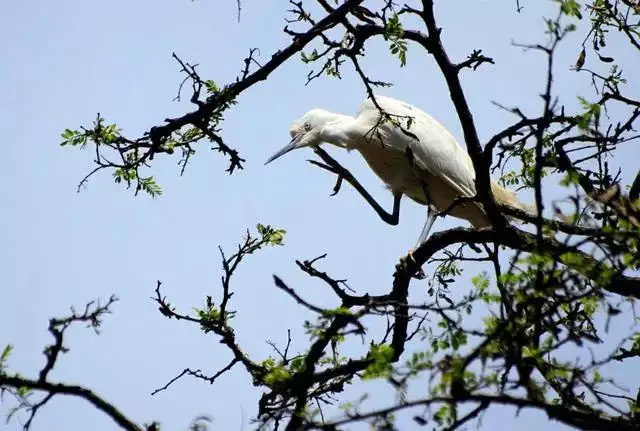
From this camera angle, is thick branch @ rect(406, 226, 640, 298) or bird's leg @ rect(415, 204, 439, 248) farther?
bird's leg @ rect(415, 204, 439, 248)

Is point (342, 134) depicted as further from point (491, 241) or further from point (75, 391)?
point (75, 391)

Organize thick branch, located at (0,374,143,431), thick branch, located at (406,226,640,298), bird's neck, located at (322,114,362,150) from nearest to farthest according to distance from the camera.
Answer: thick branch, located at (0,374,143,431)
thick branch, located at (406,226,640,298)
bird's neck, located at (322,114,362,150)

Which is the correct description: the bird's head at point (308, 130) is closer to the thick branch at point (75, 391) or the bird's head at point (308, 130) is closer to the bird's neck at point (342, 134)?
the bird's neck at point (342, 134)

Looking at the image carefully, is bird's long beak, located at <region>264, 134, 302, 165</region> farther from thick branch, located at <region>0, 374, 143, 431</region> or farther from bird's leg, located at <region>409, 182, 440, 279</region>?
thick branch, located at <region>0, 374, 143, 431</region>

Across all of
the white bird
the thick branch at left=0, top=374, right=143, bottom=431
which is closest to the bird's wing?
the white bird

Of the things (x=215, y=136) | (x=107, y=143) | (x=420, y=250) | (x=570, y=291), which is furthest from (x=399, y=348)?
(x=570, y=291)

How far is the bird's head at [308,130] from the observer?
Result: 6.73 metres

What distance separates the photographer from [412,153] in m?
6.33

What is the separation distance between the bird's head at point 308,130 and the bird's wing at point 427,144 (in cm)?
26

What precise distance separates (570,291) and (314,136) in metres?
4.11

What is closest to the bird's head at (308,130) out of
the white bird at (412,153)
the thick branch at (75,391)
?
the white bird at (412,153)

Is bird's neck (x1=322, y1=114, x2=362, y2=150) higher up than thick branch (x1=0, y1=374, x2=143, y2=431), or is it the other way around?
bird's neck (x1=322, y1=114, x2=362, y2=150)

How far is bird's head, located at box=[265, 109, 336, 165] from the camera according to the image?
22.1ft

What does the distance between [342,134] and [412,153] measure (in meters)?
0.56
